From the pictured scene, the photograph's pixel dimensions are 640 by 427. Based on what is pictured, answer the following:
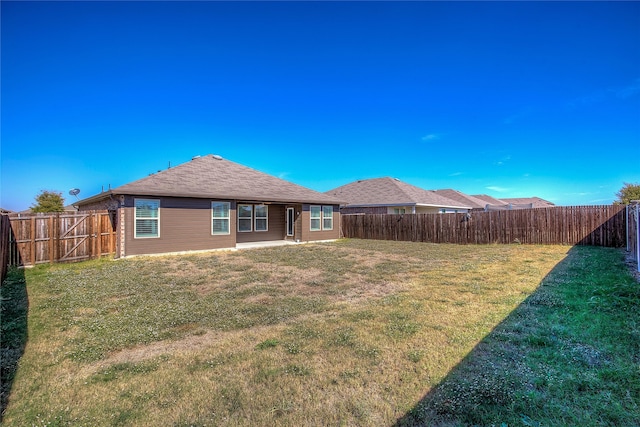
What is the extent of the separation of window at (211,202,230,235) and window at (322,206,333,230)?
6663mm

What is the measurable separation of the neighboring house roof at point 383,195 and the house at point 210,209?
13.3ft

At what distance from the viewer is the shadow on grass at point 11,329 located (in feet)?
9.21

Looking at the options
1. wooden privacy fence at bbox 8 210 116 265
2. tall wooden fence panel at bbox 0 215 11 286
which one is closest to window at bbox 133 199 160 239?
wooden privacy fence at bbox 8 210 116 265

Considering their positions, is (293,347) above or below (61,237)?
below

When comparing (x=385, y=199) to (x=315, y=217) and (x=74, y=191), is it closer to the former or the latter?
(x=315, y=217)

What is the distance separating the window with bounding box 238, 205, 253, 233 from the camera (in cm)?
1594

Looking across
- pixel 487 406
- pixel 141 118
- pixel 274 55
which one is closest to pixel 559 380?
pixel 487 406

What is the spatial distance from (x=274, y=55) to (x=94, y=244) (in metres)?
12.5

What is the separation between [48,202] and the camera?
93.0 feet

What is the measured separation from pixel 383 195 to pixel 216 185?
13.8 meters

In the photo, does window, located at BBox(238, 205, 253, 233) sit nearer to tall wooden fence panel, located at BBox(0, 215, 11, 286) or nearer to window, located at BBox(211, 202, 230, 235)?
window, located at BBox(211, 202, 230, 235)

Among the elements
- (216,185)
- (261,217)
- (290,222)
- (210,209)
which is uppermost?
(216,185)

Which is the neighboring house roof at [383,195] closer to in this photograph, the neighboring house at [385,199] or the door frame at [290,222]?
the neighboring house at [385,199]

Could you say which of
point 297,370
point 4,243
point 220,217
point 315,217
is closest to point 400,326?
point 297,370
